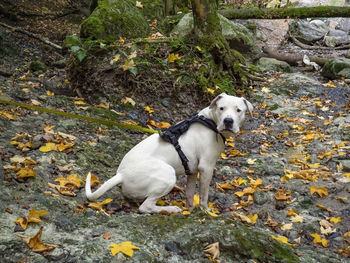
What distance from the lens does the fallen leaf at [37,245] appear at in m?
2.22

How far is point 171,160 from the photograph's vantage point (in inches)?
138

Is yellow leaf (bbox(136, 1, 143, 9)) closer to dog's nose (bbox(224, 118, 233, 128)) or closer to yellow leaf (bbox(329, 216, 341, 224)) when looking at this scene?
dog's nose (bbox(224, 118, 233, 128))

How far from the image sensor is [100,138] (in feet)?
17.1

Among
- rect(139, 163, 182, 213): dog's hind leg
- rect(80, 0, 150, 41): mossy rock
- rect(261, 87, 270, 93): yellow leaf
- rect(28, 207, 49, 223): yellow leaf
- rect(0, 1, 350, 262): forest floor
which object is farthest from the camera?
rect(261, 87, 270, 93): yellow leaf

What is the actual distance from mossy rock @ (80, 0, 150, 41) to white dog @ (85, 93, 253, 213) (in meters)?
4.69

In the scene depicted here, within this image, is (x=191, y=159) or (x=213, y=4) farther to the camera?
(x=213, y=4)

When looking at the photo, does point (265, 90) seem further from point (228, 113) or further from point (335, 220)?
point (228, 113)

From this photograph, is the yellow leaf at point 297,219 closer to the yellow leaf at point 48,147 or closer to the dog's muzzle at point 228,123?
the dog's muzzle at point 228,123

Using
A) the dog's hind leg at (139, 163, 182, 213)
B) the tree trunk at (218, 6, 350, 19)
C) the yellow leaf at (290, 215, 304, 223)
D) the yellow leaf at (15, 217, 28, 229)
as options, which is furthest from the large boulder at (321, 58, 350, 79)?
the yellow leaf at (15, 217, 28, 229)

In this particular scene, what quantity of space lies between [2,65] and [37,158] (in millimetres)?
5466

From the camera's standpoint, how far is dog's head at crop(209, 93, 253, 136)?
3.35 m

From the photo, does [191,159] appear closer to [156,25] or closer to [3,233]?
[3,233]

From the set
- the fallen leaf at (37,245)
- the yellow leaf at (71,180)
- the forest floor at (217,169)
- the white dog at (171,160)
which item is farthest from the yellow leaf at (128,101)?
the fallen leaf at (37,245)

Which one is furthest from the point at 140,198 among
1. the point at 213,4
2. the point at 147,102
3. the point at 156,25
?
the point at 156,25
